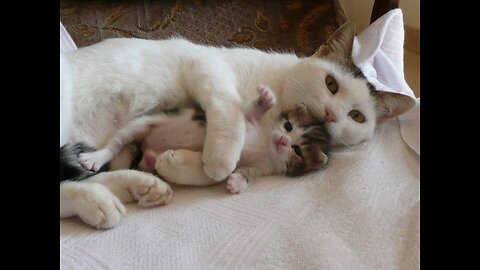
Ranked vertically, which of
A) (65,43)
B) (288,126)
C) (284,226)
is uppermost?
(65,43)

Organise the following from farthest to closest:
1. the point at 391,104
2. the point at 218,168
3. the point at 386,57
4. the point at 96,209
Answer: the point at 386,57 → the point at 391,104 → the point at 218,168 → the point at 96,209

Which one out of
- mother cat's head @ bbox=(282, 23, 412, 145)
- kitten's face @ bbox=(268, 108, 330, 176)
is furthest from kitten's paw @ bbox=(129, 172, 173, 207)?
mother cat's head @ bbox=(282, 23, 412, 145)

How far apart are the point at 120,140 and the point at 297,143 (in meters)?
0.42

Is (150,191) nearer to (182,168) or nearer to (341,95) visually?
(182,168)

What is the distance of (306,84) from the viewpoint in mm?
1174

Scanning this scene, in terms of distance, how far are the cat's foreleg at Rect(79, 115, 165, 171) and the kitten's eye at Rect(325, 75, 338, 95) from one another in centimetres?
43

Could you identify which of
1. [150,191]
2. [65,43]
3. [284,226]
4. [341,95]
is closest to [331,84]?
[341,95]

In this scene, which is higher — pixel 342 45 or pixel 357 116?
pixel 342 45

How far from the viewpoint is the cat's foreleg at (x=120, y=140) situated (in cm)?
105

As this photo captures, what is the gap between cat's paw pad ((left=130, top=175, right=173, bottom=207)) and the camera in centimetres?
100

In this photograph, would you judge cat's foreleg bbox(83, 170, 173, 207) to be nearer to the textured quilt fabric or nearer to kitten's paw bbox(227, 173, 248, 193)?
the textured quilt fabric

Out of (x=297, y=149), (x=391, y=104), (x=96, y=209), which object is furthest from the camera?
(x=391, y=104)

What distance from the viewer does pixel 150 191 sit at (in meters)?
1.00
